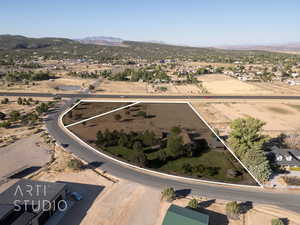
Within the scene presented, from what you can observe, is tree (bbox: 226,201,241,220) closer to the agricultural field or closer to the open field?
the agricultural field

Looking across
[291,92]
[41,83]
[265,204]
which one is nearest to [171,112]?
[265,204]

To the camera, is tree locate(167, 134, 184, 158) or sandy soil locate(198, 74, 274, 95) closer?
tree locate(167, 134, 184, 158)

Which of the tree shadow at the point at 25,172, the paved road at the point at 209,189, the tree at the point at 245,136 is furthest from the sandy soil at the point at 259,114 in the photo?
the tree shadow at the point at 25,172

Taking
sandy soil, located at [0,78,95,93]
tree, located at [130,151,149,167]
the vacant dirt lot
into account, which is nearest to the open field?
the vacant dirt lot

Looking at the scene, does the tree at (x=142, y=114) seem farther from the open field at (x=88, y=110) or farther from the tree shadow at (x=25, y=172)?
the tree shadow at (x=25, y=172)

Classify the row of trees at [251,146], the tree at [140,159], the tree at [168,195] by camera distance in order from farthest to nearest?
the tree at [140,159], the row of trees at [251,146], the tree at [168,195]

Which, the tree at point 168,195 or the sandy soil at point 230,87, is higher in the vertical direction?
the sandy soil at point 230,87

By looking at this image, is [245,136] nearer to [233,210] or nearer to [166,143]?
[166,143]
